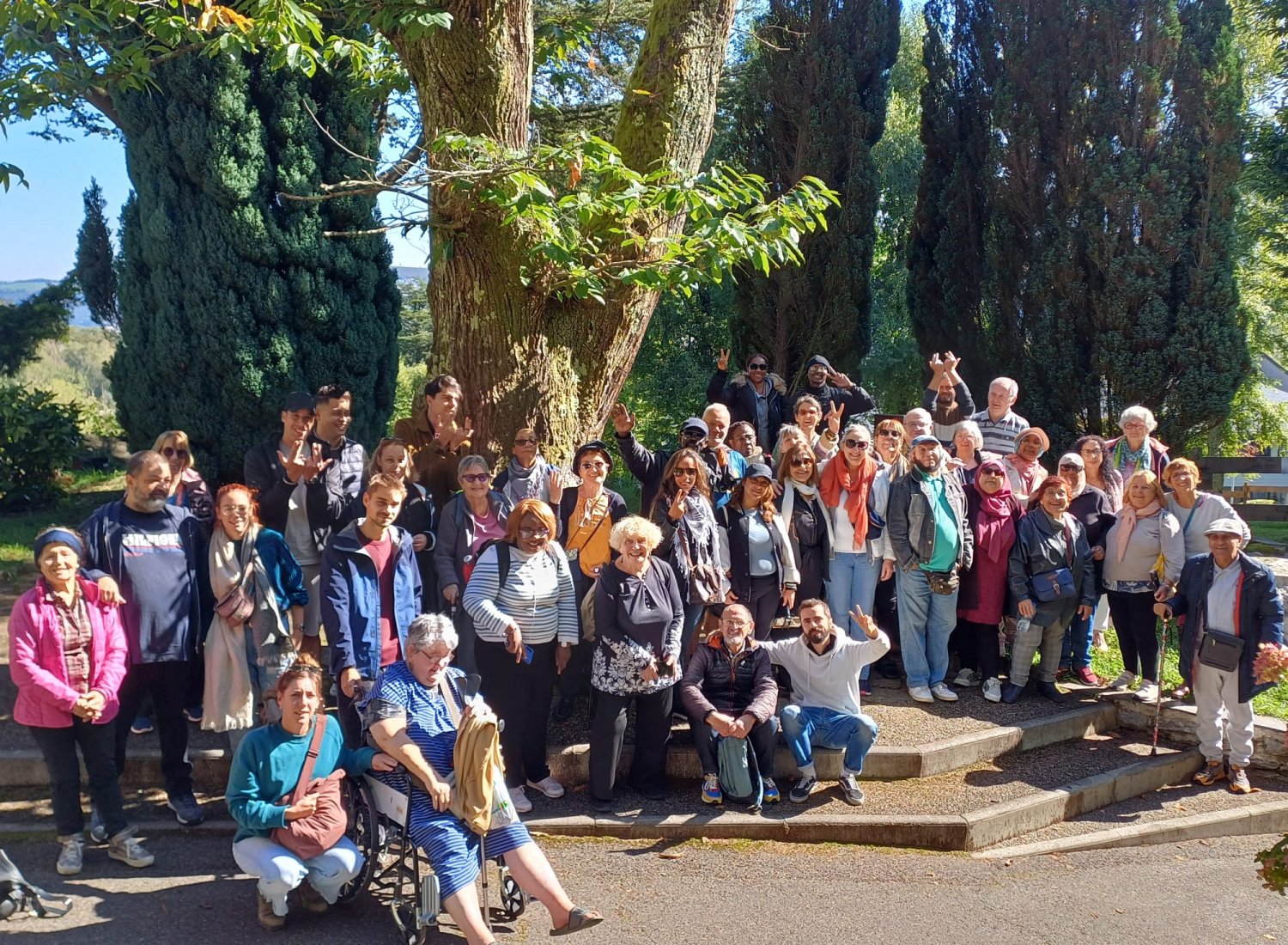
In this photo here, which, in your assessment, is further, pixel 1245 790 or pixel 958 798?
pixel 1245 790

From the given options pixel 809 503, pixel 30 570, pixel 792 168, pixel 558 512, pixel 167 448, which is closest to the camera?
pixel 167 448

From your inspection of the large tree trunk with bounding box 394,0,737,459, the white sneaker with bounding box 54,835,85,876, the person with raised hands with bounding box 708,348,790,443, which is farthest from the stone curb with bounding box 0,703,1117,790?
the person with raised hands with bounding box 708,348,790,443

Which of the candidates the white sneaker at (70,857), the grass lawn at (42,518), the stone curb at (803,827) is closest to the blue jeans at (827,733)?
the stone curb at (803,827)

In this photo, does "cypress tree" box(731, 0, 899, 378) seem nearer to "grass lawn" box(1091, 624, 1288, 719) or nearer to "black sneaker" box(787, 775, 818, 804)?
"grass lawn" box(1091, 624, 1288, 719)

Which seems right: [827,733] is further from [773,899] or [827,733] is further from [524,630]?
[524,630]

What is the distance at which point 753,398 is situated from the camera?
8688mm

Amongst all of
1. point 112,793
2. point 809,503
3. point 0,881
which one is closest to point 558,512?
point 809,503

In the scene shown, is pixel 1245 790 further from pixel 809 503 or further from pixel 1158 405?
pixel 1158 405

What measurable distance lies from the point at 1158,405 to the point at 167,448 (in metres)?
10.5

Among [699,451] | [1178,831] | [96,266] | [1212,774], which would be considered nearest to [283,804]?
[699,451]

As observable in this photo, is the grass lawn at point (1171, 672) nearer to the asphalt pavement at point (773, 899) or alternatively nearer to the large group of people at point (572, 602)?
the large group of people at point (572, 602)

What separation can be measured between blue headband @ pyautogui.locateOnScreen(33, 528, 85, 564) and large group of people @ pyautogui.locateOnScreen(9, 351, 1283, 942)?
0.01 m

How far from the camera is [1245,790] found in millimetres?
6543

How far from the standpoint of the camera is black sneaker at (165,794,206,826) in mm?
5312
